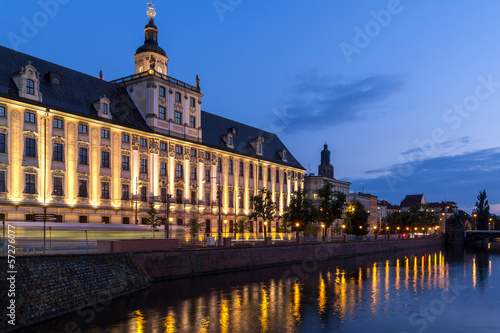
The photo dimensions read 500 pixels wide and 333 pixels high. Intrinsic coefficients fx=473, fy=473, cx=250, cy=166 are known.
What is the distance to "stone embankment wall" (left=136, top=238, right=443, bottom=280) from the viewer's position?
44.4 meters

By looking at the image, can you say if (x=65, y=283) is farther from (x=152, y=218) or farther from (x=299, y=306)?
(x=152, y=218)

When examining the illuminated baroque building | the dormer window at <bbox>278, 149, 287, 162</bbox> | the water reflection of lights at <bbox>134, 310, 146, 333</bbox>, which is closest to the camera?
the water reflection of lights at <bbox>134, 310, 146, 333</bbox>

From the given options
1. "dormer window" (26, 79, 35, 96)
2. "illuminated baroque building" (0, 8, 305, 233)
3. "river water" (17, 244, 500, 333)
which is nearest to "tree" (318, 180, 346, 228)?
"illuminated baroque building" (0, 8, 305, 233)

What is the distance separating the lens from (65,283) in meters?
30.6

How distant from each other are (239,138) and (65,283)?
2556 inches

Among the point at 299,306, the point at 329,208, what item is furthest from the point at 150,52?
the point at 299,306

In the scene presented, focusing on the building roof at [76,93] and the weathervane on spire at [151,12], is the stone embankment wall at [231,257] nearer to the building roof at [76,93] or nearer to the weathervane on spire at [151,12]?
the building roof at [76,93]

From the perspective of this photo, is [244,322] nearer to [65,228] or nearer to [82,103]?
[65,228]

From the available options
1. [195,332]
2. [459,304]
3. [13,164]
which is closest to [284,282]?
[459,304]

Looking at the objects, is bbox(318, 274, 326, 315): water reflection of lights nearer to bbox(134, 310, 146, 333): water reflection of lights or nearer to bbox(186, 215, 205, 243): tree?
bbox(134, 310, 146, 333): water reflection of lights

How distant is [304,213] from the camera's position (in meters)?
84.9

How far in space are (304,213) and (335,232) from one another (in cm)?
3947

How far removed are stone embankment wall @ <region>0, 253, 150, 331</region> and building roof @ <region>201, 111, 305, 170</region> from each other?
4326cm

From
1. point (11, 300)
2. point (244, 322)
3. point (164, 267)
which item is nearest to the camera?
point (11, 300)
